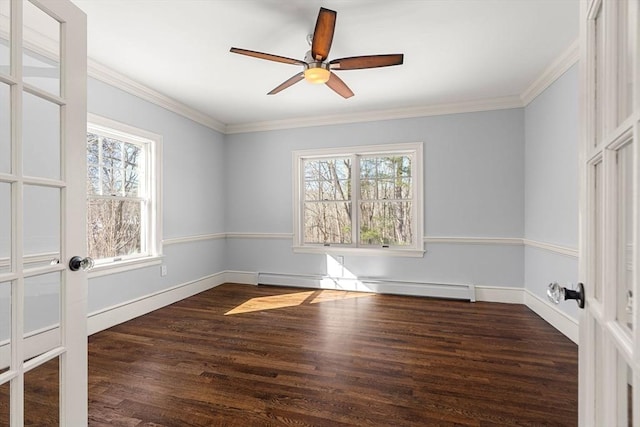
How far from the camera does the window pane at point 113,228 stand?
300 cm

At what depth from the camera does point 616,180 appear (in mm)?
702

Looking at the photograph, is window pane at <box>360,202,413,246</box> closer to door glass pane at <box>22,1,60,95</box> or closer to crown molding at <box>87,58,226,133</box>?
crown molding at <box>87,58,226,133</box>

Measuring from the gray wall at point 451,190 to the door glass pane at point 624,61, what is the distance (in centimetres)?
345

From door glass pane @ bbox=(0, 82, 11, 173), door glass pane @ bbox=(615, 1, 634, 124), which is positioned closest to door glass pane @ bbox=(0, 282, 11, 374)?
door glass pane @ bbox=(0, 82, 11, 173)

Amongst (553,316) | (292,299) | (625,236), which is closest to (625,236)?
(625,236)

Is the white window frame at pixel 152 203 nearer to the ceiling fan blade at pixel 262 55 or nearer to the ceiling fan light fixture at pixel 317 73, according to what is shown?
the ceiling fan blade at pixel 262 55

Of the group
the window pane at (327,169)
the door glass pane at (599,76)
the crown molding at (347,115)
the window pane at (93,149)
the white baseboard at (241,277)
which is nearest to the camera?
the door glass pane at (599,76)

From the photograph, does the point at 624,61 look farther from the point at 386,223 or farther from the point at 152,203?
the point at 152,203

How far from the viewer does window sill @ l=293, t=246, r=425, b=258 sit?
162 inches

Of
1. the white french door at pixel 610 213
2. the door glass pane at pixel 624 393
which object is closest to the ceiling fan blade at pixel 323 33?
the white french door at pixel 610 213

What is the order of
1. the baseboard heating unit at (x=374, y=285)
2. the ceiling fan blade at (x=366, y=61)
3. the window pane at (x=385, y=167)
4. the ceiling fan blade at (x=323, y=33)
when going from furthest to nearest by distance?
the window pane at (x=385, y=167)
the baseboard heating unit at (x=374, y=285)
the ceiling fan blade at (x=366, y=61)
the ceiling fan blade at (x=323, y=33)

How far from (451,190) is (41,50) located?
3927 millimetres

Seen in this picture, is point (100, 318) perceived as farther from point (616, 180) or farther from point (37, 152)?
point (616, 180)

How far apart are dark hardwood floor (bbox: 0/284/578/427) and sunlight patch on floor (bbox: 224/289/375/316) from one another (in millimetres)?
117
